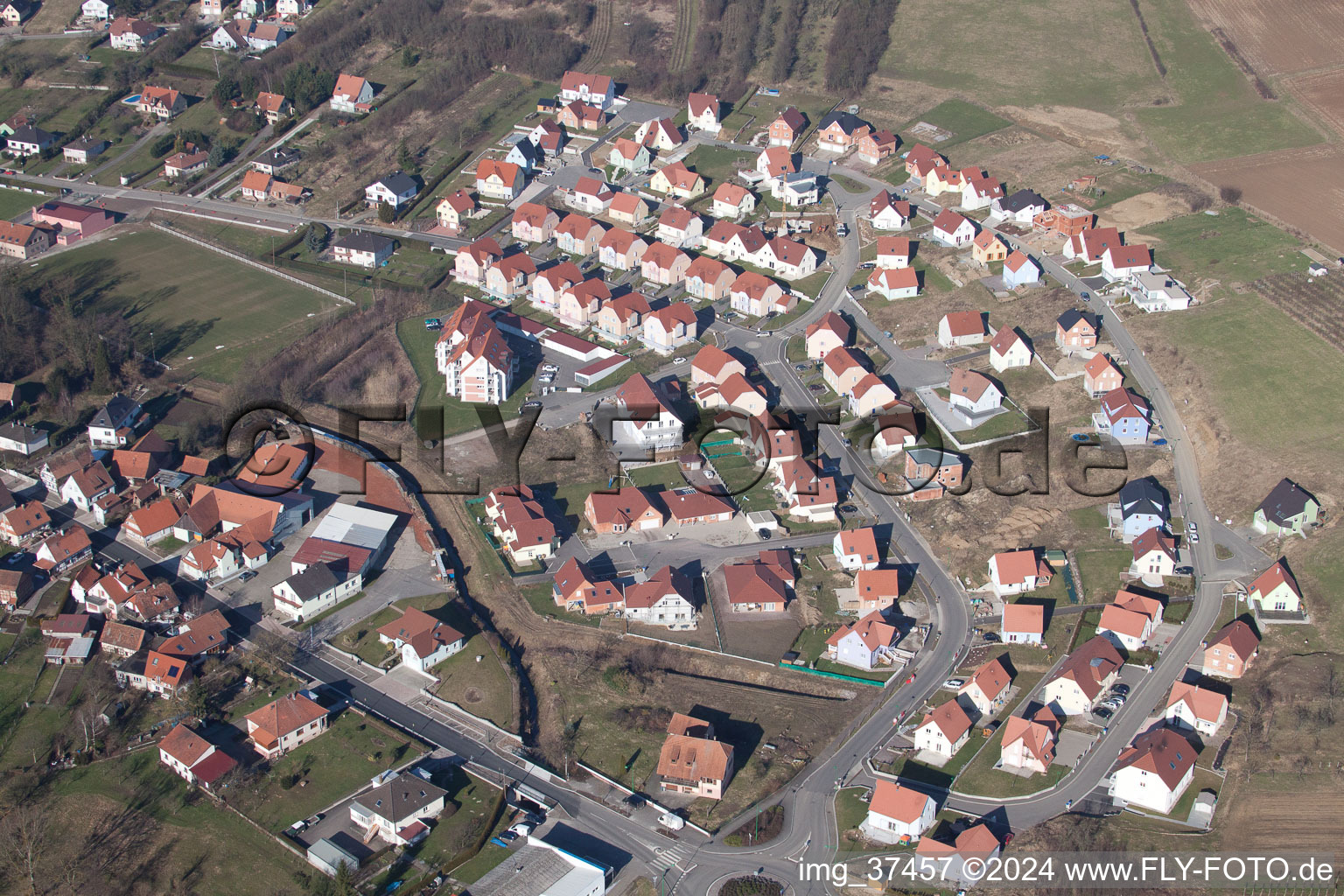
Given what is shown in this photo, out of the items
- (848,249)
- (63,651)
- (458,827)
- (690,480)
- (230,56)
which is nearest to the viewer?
(458,827)

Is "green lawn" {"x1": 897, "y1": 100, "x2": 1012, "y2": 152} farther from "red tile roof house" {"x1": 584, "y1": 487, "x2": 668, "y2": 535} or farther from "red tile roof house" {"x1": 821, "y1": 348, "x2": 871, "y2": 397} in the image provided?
"red tile roof house" {"x1": 584, "y1": 487, "x2": 668, "y2": 535}

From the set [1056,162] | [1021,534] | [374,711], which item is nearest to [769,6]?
[1056,162]

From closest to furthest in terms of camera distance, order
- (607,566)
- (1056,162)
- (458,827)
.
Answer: (458,827) < (607,566) < (1056,162)

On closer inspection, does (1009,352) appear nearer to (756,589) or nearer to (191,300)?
(756,589)

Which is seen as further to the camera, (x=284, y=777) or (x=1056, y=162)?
(x=1056, y=162)

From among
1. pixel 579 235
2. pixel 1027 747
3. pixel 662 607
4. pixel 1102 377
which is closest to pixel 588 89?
pixel 579 235

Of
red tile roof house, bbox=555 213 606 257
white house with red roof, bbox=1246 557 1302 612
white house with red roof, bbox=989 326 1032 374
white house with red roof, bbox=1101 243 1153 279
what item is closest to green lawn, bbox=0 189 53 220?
red tile roof house, bbox=555 213 606 257

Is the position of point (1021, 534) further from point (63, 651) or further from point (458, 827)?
point (63, 651)
